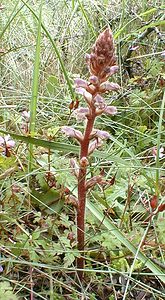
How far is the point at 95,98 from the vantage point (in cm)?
112

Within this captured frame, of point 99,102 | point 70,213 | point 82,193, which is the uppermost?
point 99,102

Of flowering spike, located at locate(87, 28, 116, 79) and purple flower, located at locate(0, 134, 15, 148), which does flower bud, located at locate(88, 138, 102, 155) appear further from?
purple flower, located at locate(0, 134, 15, 148)

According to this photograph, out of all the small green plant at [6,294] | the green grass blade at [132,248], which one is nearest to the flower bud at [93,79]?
the green grass blade at [132,248]

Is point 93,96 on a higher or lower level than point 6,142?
higher

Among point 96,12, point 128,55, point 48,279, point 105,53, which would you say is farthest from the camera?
point 96,12

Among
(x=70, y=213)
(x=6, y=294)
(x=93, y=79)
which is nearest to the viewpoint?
(x=6, y=294)

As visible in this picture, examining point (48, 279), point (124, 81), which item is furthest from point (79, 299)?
point (124, 81)

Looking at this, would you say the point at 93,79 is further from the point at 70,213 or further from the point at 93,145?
the point at 70,213

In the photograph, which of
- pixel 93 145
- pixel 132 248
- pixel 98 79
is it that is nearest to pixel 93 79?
pixel 98 79

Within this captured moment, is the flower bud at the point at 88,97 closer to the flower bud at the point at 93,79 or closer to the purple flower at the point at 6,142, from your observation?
the flower bud at the point at 93,79

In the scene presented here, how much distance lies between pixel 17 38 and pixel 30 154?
1615mm

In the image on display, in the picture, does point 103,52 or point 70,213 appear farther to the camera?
point 70,213

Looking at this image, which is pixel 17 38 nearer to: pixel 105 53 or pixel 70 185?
pixel 70 185

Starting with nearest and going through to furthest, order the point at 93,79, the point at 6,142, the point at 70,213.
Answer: the point at 93,79
the point at 70,213
the point at 6,142
